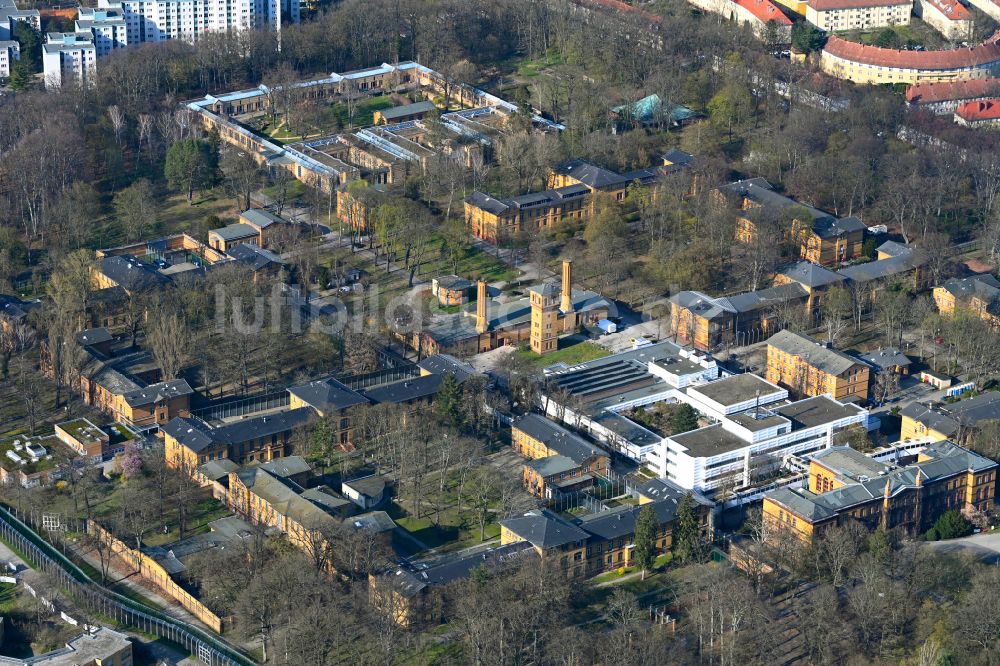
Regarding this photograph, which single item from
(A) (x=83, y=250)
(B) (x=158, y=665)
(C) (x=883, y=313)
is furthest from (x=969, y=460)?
(A) (x=83, y=250)

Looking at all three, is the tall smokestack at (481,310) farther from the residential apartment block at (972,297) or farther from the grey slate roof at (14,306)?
the residential apartment block at (972,297)


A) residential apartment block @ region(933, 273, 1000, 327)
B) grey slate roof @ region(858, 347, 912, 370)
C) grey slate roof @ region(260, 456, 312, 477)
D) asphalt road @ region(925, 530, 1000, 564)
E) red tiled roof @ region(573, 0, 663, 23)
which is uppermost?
red tiled roof @ region(573, 0, 663, 23)

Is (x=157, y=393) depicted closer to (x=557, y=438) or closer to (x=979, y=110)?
(x=557, y=438)

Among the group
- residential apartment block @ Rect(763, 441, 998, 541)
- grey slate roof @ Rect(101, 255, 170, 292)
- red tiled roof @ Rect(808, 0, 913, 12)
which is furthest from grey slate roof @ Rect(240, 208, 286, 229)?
red tiled roof @ Rect(808, 0, 913, 12)

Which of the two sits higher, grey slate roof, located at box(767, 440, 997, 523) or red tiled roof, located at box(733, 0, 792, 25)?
red tiled roof, located at box(733, 0, 792, 25)

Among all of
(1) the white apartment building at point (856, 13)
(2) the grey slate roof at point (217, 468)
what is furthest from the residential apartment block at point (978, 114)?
(2) the grey slate roof at point (217, 468)

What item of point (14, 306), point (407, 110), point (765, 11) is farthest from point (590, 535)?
point (765, 11)

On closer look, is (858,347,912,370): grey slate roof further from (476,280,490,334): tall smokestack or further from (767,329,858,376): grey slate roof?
(476,280,490,334): tall smokestack
